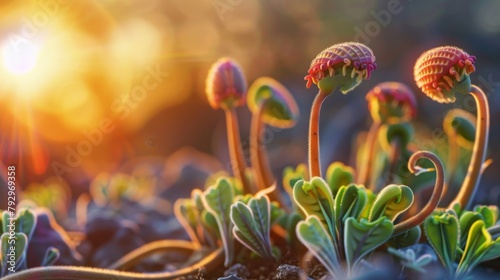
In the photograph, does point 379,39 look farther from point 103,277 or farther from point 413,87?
point 103,277

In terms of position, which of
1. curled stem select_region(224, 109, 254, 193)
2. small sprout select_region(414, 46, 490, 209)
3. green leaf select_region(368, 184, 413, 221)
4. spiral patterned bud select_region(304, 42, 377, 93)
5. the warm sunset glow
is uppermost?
the warm sunset glow

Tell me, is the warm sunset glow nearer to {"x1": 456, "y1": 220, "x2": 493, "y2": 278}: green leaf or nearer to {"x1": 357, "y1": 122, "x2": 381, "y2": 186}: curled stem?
{"x1": 357, "y1": 122, "x2": 381, "y2": 186}: curled stem

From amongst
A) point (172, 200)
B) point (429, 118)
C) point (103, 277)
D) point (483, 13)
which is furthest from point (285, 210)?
point (483, 13)

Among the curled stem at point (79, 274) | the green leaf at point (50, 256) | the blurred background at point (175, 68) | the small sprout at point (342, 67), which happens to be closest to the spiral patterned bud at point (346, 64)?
the small sprout at point (342, 67)

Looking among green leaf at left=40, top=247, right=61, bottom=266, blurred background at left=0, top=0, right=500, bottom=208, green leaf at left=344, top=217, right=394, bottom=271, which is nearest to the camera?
green leaf at left=344, top=217, right=394, bottom=271

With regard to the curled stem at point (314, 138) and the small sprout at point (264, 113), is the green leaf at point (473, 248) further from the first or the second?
the small sprout at point (264, 113)

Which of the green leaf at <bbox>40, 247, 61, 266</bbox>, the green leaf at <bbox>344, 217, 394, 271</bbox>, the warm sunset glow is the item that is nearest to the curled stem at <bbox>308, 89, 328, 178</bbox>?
the green leaf at <bbox>344, 217, 394, 271</bbox>
